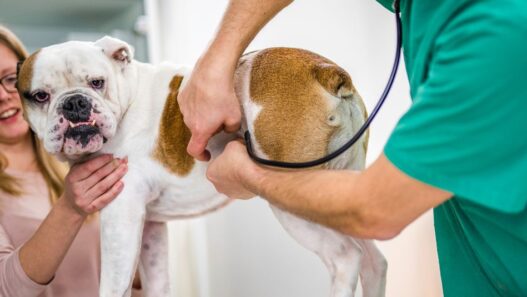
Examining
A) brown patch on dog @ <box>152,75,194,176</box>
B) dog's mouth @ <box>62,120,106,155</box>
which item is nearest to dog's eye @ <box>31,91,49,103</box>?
dog's mouth @ <box>62,120,106,155</box>

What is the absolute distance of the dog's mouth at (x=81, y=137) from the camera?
1.01 meters

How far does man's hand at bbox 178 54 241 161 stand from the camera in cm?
90

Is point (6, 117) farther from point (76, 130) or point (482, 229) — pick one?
point (482, 229)

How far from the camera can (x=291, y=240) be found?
5.12ft

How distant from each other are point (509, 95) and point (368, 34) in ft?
2.45

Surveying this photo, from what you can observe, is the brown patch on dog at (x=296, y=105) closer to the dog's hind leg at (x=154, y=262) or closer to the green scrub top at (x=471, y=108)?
the green scrub top at (x=471, y=108)

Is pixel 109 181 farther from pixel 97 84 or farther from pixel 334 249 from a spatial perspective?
pixel 334 249

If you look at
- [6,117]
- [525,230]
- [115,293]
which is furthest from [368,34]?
[6,117]

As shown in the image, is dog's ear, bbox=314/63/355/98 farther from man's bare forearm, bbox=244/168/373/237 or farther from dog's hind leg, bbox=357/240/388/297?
dog's hind leg, bbox=357/240/388/297

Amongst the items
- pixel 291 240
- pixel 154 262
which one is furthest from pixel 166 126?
pixel 291 240

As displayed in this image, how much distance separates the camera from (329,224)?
0.75 metres

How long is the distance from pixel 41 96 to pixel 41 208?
2.15 ft

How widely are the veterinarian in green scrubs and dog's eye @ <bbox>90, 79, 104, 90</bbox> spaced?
283mm

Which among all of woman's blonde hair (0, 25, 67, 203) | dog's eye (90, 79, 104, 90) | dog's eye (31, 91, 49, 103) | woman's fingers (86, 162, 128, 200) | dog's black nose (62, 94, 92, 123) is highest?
dog's eye (90, 79, 104, 90)
